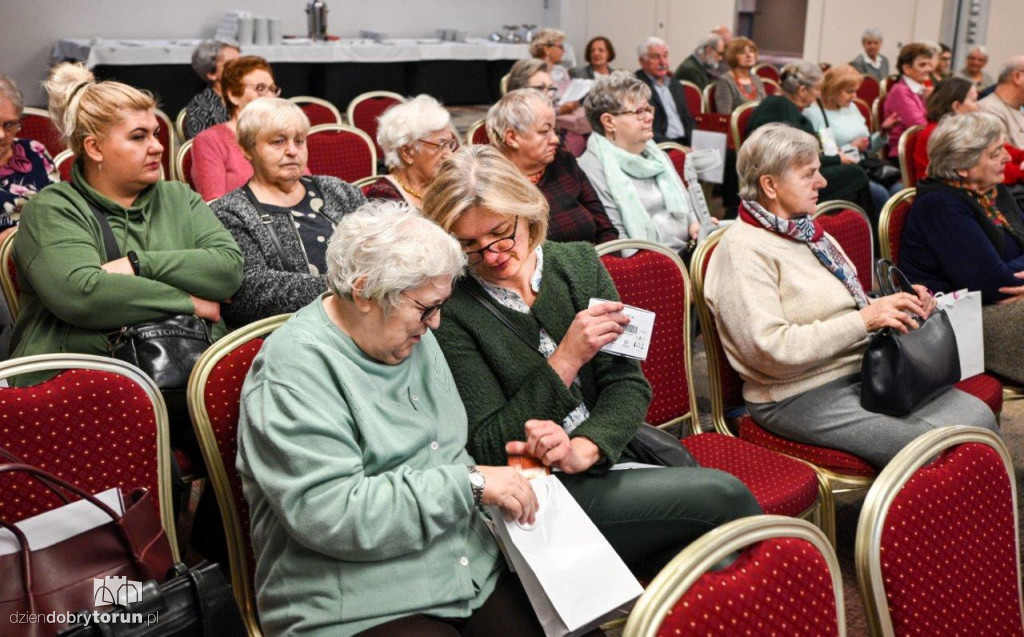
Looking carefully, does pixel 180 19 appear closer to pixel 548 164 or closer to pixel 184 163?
pixel 184 163

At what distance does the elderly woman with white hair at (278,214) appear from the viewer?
2400mm

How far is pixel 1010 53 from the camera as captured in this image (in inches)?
416

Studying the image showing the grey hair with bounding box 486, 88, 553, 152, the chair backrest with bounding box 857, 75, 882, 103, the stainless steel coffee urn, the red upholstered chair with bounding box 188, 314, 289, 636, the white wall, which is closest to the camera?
the red upholstered chair with bounding box 188, 314, 289, 636

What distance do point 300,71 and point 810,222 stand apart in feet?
25.6

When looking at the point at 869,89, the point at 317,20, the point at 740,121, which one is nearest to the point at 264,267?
Result: the point at 740,121

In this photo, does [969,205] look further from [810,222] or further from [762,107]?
[762,107]

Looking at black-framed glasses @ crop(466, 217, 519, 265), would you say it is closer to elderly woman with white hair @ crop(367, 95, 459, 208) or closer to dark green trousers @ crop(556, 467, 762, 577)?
dark green trousers @ crop(556, 467, 762, 577)

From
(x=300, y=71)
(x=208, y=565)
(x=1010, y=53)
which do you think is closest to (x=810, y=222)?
(x=208, y=565)

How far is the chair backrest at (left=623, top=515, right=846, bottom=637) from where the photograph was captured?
1047mm

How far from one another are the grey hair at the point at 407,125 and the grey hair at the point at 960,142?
5.24 feet

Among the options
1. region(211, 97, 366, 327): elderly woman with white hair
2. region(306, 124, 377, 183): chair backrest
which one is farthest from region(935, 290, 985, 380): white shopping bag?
region(306, 124, 377, 183): chair backrest

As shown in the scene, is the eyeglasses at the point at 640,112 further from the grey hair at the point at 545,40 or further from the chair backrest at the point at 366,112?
the grey hair at the point at 545,40

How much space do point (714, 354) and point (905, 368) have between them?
0.48 meters

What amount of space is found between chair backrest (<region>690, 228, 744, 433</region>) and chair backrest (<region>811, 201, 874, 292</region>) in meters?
0.44
